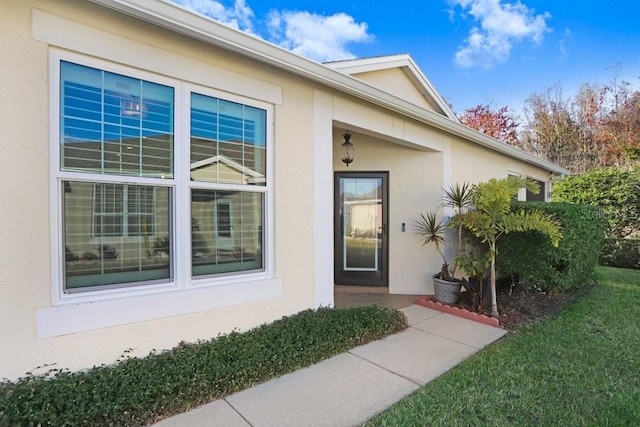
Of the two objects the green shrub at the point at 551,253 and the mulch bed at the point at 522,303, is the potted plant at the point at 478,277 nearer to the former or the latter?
the mulch bed at the point at 522,303

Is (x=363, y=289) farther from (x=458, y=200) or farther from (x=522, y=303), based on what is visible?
(x=522, y=303)

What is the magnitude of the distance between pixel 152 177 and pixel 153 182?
0.05 meters

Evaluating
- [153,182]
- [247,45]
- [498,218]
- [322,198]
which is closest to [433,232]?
[498,218]

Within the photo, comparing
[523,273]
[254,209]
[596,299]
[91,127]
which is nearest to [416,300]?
[523,273]

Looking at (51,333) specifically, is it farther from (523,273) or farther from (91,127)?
(523,273)

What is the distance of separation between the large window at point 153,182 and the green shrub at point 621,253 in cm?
1106

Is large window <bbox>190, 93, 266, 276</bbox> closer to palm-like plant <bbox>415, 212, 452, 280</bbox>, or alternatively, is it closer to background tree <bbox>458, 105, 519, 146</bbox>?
palm-like plant <bbox>415, 212, 452, 280</bbox>

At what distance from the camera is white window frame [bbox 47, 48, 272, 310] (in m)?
2.62

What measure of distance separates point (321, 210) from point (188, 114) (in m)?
1.98

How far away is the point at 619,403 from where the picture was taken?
105 inches

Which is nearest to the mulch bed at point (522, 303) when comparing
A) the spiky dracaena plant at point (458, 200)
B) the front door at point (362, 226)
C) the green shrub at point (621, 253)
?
the spiky dracaena plant at point (458, 200)

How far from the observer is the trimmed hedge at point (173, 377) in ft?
7.24

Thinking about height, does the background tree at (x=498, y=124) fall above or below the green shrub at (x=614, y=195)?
above

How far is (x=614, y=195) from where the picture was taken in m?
10.0
